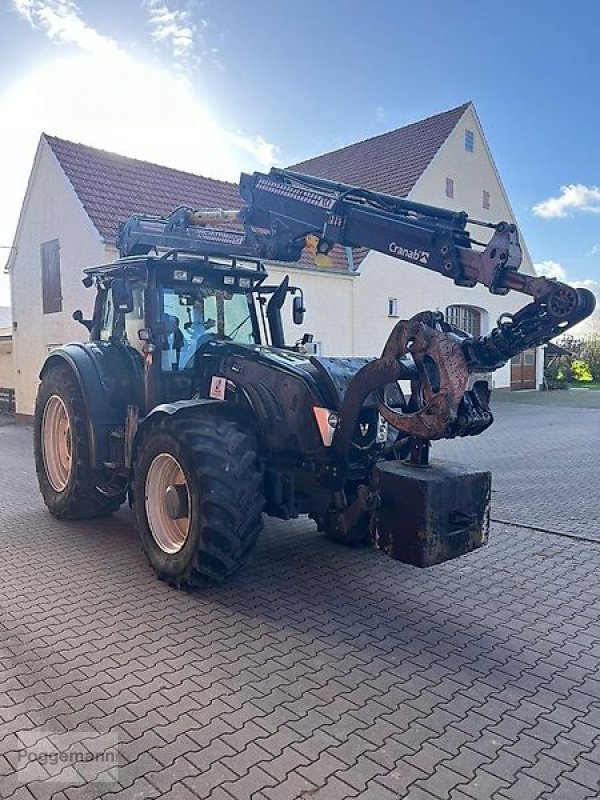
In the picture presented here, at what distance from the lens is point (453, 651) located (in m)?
3.74

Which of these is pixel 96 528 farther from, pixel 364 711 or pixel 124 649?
pixel 364 711

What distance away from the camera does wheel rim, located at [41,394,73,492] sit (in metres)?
6.59

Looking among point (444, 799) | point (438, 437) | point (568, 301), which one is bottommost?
point (444, 799)

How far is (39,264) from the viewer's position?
14828 mm

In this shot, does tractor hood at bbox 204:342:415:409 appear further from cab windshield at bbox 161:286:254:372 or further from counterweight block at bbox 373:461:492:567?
counterweight block at bbox 373:461:492:567

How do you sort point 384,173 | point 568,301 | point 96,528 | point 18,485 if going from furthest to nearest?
point 384,173, point 18,485, point 96,528, point 568,301

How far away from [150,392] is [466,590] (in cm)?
292

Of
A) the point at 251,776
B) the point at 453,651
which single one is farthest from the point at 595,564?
the point at 251,776

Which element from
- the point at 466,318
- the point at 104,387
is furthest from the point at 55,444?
the point at 466,318

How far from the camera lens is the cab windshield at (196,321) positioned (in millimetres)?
5430

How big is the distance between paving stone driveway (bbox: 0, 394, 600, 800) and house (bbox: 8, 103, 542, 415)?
8325 mm

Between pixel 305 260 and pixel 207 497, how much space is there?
11554mm

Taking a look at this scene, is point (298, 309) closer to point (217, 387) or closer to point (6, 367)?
point (217, 387)

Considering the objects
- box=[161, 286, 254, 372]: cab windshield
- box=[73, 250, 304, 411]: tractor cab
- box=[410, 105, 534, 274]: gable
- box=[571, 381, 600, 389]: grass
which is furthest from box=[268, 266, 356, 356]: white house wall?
box=[571, 381, 600, 389]: grass
